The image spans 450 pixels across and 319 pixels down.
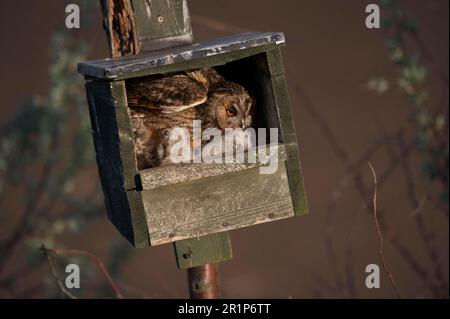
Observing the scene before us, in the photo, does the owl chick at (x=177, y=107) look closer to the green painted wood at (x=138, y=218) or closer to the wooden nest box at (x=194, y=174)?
the wooden nest box at (x=194, y=174)

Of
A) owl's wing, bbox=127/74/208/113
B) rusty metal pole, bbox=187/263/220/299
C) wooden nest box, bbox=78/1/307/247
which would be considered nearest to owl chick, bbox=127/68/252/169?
owl's wing, bbox=127/74/208/113

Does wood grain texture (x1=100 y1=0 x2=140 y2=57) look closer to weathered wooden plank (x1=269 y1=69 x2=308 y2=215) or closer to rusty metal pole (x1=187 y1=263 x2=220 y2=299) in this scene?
weathered wooden plank (x1=269 y1=69 x2=308 y2=215)

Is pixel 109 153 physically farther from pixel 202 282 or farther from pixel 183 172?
pixel 202 282

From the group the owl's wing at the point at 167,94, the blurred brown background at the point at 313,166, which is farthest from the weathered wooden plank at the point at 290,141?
the blurred brown background at the point at 313,166
